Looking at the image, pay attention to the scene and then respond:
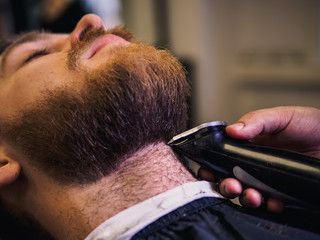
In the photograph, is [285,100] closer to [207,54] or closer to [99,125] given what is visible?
[207,54]

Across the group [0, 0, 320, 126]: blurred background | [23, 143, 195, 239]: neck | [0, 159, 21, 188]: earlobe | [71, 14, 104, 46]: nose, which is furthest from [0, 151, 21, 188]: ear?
[0, 0, 320, 126]: blurred background

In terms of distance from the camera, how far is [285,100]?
9.46ft

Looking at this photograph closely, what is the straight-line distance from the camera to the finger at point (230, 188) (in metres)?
0.83

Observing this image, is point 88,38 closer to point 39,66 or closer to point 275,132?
point 39,66

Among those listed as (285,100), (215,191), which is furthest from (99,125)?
(285,100)

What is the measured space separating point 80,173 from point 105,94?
23 cm

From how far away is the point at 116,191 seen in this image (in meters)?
0.81

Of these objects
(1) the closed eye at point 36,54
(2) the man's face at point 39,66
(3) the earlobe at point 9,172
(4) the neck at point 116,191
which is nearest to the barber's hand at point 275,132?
(4) the neck at point 116,191

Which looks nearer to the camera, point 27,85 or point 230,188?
point 230,188

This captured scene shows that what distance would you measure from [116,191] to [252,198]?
1.18ft

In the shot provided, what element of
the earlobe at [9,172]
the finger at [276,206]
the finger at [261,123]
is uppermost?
the finger at [261,123]

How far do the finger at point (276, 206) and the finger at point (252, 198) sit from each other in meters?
0.03

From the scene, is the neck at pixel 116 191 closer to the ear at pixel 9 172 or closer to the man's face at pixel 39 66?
the ear at pixel 9 172

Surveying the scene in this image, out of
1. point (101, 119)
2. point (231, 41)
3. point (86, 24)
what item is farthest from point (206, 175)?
point (231, 41)
